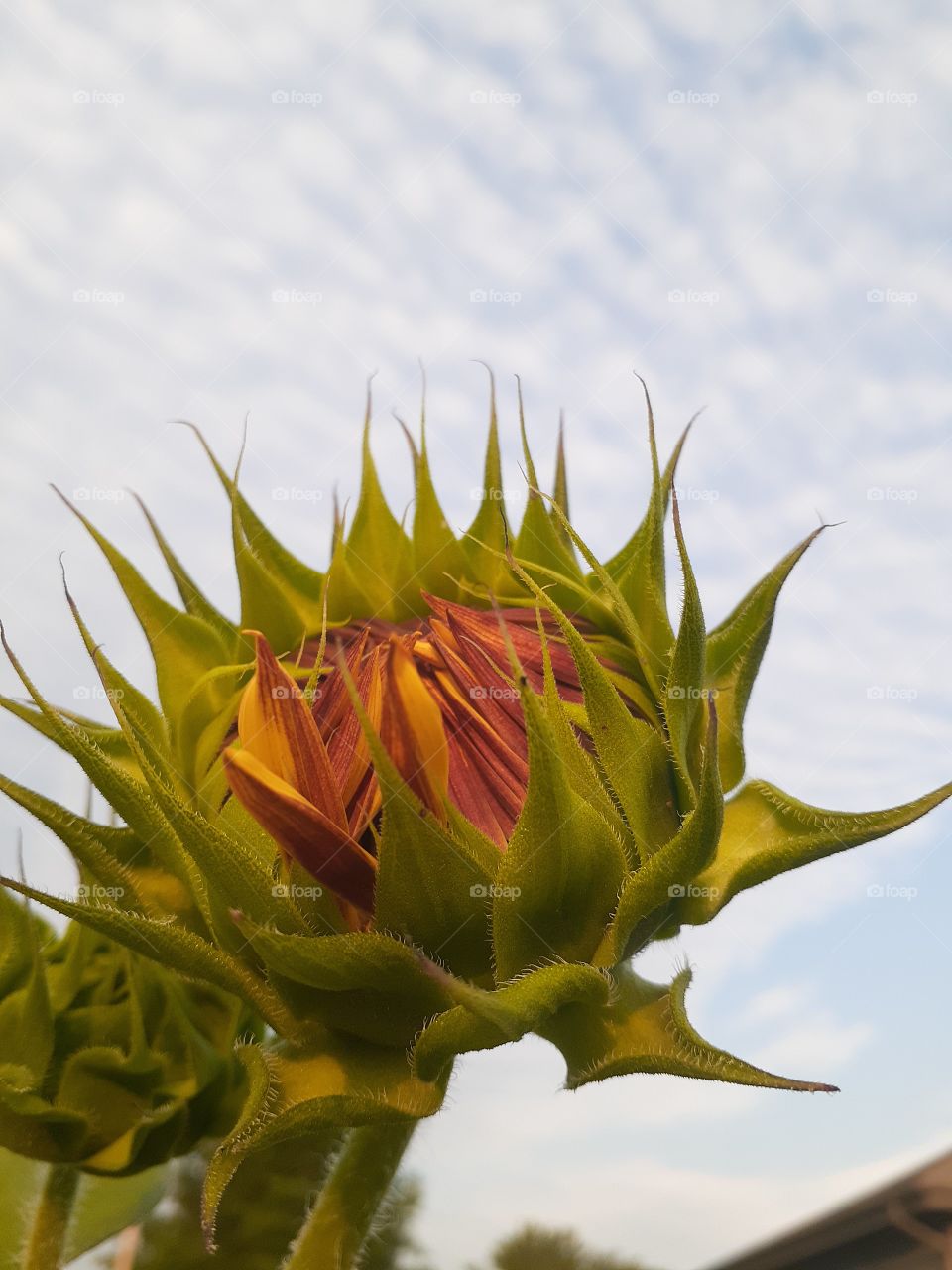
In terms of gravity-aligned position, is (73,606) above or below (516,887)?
above

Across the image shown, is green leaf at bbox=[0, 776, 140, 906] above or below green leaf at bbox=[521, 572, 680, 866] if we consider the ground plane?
below

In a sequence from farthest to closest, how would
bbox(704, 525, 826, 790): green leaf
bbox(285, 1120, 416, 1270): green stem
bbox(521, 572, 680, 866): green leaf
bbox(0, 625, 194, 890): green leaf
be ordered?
1. bbox(704, 525, 826, 790): green leaf
2. bbox(285, 1120, 416, 1270): green stem
3. bbox(521, 572, 680, 866): green leaf
4. bbox(0, 625, 194, 890): green leaf

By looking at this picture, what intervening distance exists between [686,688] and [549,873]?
20.1 inches

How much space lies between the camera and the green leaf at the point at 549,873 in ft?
6.89

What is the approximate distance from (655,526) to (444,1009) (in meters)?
1.19

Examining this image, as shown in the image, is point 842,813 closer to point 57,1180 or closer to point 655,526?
point 655,526

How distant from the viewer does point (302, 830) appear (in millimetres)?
2172

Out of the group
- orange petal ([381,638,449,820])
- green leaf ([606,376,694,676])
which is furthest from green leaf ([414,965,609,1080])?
green leaf ([606,376,694,676])

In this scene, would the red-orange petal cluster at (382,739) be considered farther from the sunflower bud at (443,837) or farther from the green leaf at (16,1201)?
the green leaf at (16,1201)

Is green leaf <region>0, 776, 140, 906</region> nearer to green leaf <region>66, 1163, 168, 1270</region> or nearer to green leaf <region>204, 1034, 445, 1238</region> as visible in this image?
green leaf <region>204, 1034, 445, 1238</region>

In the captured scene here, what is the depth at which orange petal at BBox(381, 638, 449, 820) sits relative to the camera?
2162mm

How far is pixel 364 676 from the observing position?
2.59m

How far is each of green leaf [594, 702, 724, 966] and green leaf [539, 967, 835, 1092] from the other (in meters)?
0.10

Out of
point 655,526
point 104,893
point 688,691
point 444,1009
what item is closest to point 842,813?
point 688,691
